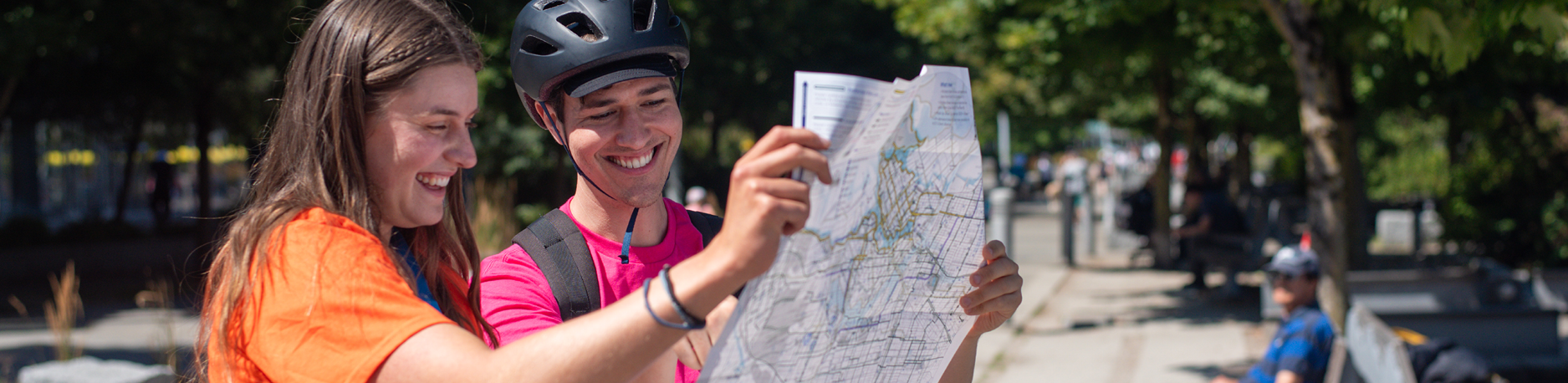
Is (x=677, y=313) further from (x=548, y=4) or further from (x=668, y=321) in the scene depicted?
(x=548, y=4)

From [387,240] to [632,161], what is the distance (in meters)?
0.48

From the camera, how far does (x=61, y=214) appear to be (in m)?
26.1

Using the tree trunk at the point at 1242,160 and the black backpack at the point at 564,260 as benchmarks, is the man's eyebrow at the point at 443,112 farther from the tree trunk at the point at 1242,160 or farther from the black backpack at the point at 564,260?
the tree trunk at the point at 1242,160

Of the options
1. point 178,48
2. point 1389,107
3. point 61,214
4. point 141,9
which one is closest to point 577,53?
point 141,9

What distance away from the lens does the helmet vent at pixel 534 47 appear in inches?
69.1

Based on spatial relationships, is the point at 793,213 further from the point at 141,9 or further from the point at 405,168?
the point at 141,9

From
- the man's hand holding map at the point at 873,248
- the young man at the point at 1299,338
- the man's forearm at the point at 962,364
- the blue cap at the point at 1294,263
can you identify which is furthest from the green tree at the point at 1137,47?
the man's hand holding map at the point at 873,248

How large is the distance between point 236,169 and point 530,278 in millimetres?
42147

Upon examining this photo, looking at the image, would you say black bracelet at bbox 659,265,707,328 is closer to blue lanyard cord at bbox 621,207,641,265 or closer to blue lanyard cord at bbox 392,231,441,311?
blue lanyard cord at bbox 392,231,441,311

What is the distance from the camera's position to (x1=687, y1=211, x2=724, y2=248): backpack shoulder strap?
1.95 meters

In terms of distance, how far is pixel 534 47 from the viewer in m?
1.77

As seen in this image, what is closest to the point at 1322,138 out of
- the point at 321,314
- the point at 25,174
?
the point at 321,314

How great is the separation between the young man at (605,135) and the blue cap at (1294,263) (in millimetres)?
4138

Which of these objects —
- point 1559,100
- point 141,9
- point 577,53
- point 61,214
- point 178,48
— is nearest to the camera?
point 577,53
